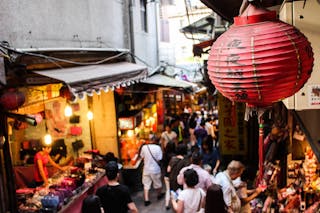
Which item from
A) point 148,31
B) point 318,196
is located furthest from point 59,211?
point 148,31

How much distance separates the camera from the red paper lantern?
2.68 meters

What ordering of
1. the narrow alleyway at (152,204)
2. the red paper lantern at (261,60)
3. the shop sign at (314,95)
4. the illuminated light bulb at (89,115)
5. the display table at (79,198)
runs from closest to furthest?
the red paper lantern at (261,60), the shop sign at (314,95), the display table at (79,198), the narrow alleyway at (152,204), the illuminated light bulb at (89,115)

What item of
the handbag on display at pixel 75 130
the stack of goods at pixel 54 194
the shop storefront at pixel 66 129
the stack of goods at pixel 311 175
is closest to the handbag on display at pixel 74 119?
the shop storefront at pixel 66 129

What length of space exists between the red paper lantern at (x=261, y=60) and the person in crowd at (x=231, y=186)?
13.0 ft

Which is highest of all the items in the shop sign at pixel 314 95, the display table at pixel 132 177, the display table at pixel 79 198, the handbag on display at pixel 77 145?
the shop sign at pixel 314 95

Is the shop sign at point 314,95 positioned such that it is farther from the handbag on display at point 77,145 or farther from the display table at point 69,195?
the handbag on display at point 77,145

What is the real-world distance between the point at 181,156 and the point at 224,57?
21.9 ft

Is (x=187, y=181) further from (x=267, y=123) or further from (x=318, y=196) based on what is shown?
(x=267, y=123)

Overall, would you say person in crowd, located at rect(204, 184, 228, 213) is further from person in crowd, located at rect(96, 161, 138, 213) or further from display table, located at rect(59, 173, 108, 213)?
display table, located at rect(59, 173, 108, 213)

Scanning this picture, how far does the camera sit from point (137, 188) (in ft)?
42.8

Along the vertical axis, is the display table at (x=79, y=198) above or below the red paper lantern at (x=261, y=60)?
below

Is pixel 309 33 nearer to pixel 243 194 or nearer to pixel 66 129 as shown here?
pixel 243 194

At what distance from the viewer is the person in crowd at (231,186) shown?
6551mm

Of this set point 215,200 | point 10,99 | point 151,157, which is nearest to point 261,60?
point 215,200
